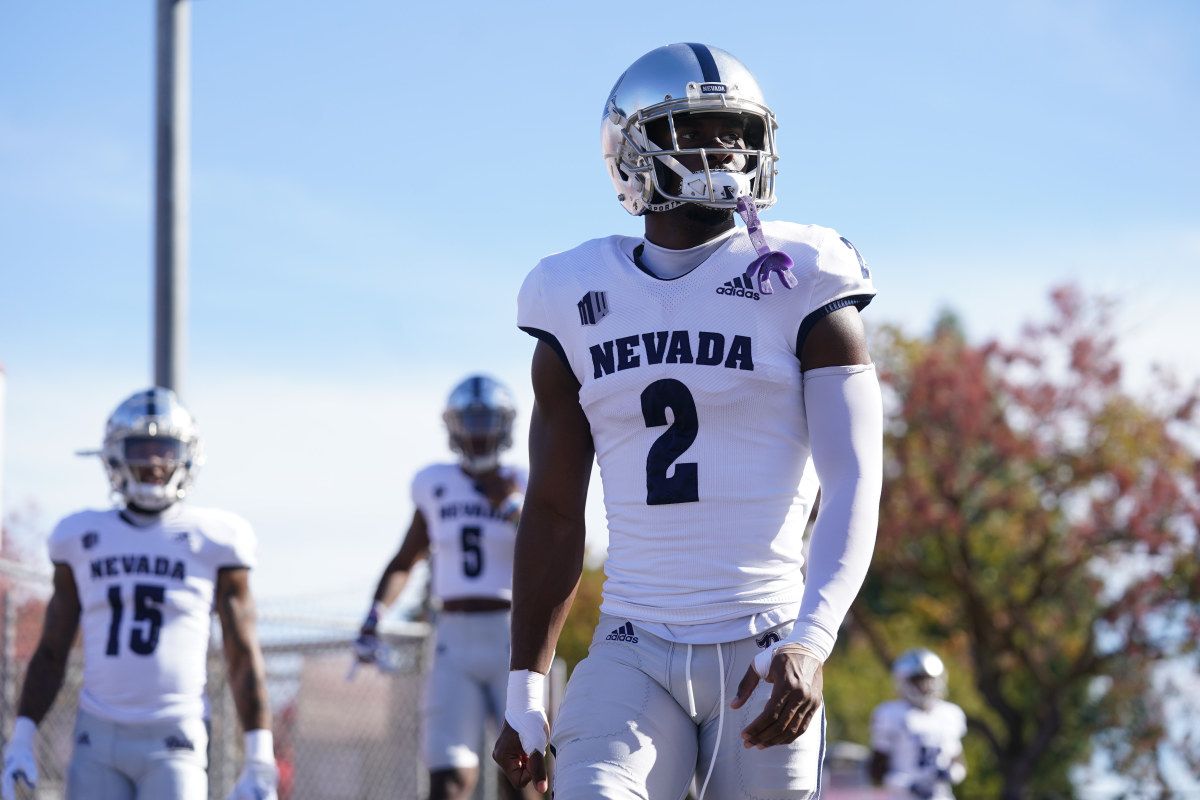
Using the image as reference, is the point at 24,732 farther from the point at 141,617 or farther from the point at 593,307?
the point at 593,307

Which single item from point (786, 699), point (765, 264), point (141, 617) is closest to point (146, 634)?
point (141, 617)

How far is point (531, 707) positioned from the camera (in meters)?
3.96

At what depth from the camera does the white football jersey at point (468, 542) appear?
8.65 meters

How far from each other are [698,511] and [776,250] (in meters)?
0.60

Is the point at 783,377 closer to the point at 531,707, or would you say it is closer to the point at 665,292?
the point at 665,292

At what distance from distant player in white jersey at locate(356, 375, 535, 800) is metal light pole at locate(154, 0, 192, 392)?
1.61 m

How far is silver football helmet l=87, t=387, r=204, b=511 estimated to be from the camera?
662 cm

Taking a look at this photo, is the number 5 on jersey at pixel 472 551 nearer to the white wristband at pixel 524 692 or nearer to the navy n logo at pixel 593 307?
the white wristband at pixel 524 692

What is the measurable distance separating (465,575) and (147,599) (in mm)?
2575

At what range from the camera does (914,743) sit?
43.0 ft

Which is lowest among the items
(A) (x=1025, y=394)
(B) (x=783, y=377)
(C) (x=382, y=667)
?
(C) (x=382, y=667)

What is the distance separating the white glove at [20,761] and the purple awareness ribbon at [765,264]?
12.4 feet

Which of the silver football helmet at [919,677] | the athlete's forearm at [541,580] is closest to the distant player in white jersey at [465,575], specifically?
the athlete's forearm at [541,580]

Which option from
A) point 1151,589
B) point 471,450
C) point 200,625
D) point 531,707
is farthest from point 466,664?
point 1151,589
